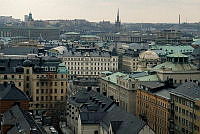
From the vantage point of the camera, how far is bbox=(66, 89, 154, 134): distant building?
72.6m

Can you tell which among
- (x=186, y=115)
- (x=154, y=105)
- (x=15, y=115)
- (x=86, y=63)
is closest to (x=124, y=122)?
(x=186, y=115)

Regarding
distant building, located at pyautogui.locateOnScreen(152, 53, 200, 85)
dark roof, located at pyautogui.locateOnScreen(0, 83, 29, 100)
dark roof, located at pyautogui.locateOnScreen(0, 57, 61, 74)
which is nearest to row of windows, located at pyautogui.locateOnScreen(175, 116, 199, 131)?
distant building, located at pyautogui.locateOnScreen(152, 53, 200, 85)

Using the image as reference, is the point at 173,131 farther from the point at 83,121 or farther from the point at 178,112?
the point at 83,121

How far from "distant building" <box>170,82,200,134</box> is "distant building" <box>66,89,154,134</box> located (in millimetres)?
9316

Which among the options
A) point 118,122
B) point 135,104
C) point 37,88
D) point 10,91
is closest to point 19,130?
point 118,122

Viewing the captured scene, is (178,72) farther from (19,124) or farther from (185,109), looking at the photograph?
(19,124)

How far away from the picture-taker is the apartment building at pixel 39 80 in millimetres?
121062

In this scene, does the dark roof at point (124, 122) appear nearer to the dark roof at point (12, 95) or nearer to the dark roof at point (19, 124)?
the dark roof at point (19, 124)

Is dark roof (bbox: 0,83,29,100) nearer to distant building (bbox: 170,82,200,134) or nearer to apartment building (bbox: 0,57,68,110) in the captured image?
apartment building (bbox: 0,57,68,110)

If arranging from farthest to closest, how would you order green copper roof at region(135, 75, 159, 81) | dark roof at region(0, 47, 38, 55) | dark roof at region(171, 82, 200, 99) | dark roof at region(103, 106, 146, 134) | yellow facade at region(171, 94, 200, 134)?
dark roof at region(0, 47, 38, 55)
green copper roof at region(135, 75, 159, 81)
dark roof at region(171, 82, 200, 99)
yellow facade at region(171, 94, 200, 134)
dark roof at region(103, 106, 146, 134)

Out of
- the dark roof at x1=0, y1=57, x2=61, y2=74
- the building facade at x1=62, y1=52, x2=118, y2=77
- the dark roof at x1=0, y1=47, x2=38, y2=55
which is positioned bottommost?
the building facade at x1=62, y1=52, x2=118, y2=77

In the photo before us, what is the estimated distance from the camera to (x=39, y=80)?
121500mm

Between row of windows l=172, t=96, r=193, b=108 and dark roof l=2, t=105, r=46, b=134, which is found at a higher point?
row of windows l=172, t=96, r=193, b=108

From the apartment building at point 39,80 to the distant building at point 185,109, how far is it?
41.6m
